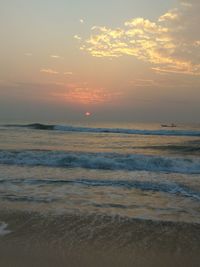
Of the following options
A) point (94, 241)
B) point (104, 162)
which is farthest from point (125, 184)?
point (104, 162)

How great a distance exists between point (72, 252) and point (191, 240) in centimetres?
202

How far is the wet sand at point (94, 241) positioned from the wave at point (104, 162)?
8.86 metres

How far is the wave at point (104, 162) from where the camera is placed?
52.2 feet

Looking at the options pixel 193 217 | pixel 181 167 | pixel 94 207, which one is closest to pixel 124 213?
pixel 94 207

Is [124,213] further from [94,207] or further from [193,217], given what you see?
[193,217]

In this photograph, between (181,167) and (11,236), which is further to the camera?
(181,167)

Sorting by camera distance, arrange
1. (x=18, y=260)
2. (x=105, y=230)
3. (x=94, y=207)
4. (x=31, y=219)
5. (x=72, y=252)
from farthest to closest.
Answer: (x=94, y=207) → (x=31, y=219) → (x=105, y=230) → (x=72, y=252) → (x=18, y=260)

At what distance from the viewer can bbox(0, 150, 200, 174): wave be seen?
15920mm

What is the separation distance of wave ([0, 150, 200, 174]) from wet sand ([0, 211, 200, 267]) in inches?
349

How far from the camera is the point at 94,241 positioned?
18.4 ft

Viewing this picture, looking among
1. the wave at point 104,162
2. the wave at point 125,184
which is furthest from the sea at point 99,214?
the wave at point 104,162

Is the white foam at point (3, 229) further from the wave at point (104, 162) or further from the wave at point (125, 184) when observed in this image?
the wave at point (104, 162)

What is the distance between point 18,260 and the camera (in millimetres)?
4738

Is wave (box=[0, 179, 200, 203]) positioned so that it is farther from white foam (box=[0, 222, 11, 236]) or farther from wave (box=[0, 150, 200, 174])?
wave (box=[0, 150, 200, 174])
